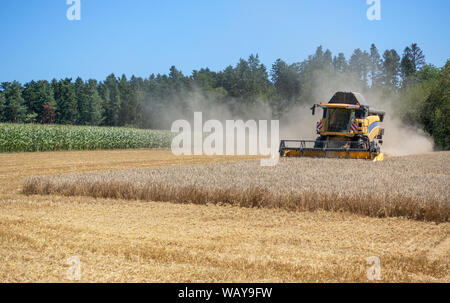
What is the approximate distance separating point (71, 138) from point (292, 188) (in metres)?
27.1

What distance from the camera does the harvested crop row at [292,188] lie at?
330 inches

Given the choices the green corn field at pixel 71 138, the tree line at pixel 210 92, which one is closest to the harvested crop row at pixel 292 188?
the green corn field at pixel 71 138

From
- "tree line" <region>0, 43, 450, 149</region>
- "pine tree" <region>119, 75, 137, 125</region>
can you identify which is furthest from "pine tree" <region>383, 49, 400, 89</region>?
"pine tree" <region>119, 75, 137, 125</region>

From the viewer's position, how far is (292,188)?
9.36 meters

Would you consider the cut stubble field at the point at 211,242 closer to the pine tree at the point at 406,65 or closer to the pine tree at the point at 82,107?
the pine tree at the point at 82,107

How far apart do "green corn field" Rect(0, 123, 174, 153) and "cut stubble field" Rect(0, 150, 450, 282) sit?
67.4ft

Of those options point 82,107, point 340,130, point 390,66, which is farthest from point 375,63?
point 340,130

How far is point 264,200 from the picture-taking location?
9398mm

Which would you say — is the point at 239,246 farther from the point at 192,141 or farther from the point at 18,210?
the point at 192,141

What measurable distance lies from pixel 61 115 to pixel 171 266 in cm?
8126

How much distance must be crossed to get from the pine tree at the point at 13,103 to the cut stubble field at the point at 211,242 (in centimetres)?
6796

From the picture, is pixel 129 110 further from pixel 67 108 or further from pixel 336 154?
pixel 336 154

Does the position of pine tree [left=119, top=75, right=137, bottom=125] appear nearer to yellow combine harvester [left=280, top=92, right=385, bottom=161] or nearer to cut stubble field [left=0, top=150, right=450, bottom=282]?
yellow combine harvester [left=280, top=92, right=385, bottom=161]

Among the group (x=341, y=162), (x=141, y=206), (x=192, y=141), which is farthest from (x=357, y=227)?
(x=192, y=141)
